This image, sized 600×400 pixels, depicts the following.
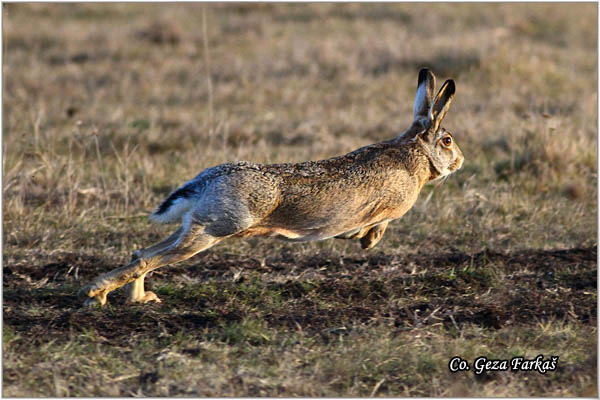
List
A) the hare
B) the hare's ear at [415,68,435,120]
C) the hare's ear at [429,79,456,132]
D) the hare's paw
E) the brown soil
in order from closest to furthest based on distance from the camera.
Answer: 1. the hare
2. the brown soil
3. the hare's paw
4. the hare's ear at [429,79,456,132]
5. the hare's ear at [415,68,435,120]

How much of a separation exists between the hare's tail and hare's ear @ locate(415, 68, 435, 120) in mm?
1762

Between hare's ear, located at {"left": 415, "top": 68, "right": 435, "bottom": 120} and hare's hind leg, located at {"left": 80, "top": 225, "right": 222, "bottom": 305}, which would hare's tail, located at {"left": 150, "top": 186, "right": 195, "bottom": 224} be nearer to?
hare's hind leg, located at {"left": 80, "top": 225, "right": 222, "bottom": 305}

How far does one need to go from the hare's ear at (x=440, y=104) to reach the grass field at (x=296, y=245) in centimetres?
117

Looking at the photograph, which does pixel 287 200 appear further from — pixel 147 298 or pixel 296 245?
pixel 296 245

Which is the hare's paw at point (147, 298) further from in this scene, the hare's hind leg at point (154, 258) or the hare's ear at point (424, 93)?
the hare's ear at point (424, 93)

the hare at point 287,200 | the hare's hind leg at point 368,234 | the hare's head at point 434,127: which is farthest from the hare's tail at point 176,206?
the hare's head at point 434,127

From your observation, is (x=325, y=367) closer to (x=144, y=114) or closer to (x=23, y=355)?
(x=23, y=355)

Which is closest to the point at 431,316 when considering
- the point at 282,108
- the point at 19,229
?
the point at 19,229

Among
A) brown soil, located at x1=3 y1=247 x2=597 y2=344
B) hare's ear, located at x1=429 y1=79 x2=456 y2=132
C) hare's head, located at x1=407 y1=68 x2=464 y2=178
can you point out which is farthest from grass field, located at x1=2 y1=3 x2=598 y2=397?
hare's ear, located at x1=429 y1=79 x2=456 y2=132

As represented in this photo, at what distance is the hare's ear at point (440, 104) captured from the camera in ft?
17.5

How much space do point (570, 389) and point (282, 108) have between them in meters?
7.58

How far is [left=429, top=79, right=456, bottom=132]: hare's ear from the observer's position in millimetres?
5320

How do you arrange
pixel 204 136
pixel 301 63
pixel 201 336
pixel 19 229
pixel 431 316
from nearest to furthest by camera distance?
pixel 201 336
pixel 431 316
pixel 19 229
pixel 204 136
pixel 301 63

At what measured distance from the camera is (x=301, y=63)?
1310cm
